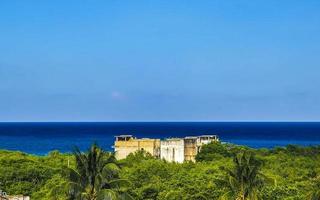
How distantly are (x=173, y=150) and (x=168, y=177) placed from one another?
2903 centimetres

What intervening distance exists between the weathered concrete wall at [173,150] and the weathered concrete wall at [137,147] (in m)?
0.94

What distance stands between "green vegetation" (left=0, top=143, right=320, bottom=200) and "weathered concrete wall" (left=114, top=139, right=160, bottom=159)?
1818 mm

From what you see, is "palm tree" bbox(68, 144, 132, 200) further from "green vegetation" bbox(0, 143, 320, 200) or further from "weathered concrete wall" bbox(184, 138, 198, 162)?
Answer: "weathered concrete wall" bbox(184, 138, 198, 162)

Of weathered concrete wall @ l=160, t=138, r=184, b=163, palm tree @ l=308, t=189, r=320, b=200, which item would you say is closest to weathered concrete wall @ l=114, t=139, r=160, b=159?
weathered concrete wall @ l=160, t=138, r=184, b=163

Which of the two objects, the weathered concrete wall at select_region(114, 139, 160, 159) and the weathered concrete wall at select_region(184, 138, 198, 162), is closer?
the weathered concrete wall at select_region(114, 139, 160, 159)

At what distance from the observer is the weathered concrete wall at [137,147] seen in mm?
96500

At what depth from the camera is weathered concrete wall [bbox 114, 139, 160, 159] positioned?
96500 mm

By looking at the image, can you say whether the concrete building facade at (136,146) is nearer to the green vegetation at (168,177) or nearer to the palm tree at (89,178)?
the green vegetation at (168,177)

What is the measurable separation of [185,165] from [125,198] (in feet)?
130

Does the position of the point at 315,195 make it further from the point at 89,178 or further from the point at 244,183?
the point at 89,178

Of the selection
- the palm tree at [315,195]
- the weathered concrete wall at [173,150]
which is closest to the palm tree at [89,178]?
the palm tree at [315,195]

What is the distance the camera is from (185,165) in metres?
77.0

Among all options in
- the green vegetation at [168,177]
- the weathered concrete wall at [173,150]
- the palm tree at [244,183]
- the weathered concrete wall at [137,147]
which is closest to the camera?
the green vegetation at [168,177]

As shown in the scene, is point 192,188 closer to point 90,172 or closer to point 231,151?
point 90,172
